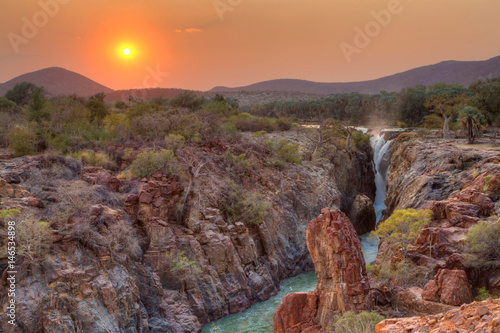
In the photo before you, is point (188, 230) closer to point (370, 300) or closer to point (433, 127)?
point (370, 300)

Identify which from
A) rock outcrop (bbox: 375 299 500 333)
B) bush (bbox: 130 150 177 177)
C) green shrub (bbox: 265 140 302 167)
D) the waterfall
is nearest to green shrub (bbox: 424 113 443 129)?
the waterfall

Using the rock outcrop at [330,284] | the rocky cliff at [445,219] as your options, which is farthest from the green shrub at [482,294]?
the rock outcrop at [330,284]

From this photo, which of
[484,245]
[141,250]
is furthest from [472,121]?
[141,250]

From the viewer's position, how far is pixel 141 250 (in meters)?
17.6

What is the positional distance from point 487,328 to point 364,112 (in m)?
64.8

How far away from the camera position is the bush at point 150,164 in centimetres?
2148

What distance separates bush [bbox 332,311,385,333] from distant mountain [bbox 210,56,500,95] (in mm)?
107352

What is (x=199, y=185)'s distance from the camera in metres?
23.8

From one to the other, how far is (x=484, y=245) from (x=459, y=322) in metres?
7.99

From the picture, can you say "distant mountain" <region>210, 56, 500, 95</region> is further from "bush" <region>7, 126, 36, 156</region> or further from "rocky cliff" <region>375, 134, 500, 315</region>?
"bush" <region>7, 126, 36, 156</region>

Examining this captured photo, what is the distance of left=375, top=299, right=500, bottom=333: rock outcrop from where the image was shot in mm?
6738

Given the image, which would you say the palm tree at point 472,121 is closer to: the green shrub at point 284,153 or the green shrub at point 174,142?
the green shrub at point 284,153

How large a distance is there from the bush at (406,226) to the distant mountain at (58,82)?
67.4 meters

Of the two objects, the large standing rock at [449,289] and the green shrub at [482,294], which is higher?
the large standing rock at [449,289]
